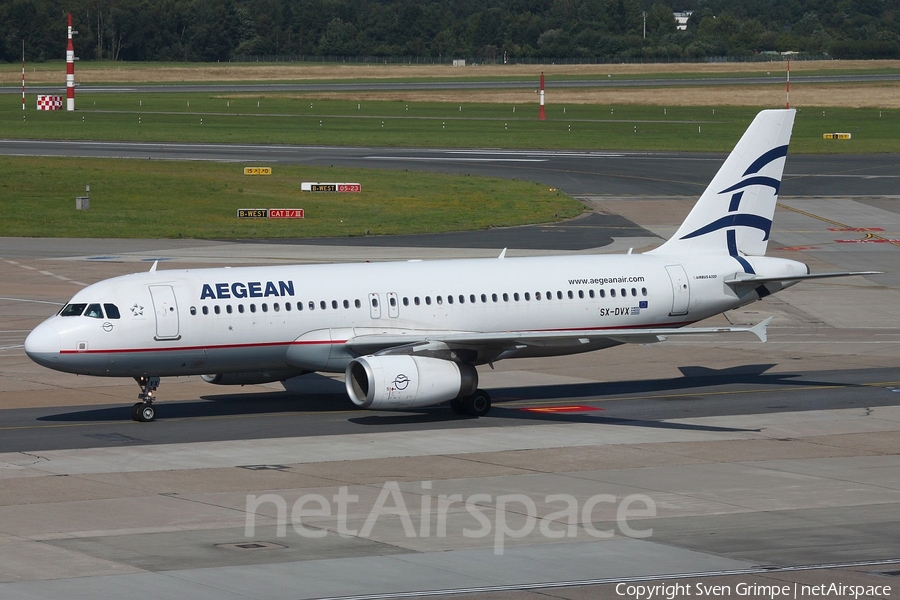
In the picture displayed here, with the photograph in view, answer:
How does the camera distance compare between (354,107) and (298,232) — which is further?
(354,107)

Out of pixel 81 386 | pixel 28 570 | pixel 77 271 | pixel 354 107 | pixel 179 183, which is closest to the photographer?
pixel 28 570

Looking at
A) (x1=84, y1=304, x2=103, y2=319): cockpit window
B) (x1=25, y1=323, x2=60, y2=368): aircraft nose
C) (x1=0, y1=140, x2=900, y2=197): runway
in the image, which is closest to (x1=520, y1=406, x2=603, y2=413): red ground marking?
(x1=84, y1=304, x2=103, y2=319): cockpit window

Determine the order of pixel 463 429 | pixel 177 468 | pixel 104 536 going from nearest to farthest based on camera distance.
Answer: pixel 104 536 → pixel 177 468 → pixel 463 429

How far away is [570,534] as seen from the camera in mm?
24594

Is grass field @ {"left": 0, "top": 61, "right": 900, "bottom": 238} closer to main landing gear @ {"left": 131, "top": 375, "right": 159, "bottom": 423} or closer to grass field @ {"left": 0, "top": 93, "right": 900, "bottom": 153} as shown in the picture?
grass field @ {"left": 0, "top": 93, "right": 900, "bottom": 153}

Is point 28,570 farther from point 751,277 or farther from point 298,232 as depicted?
point 298,232

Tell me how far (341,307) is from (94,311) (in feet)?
22.1

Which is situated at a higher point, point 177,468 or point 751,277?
point 751,277

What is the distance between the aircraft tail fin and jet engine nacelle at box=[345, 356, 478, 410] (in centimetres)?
1047

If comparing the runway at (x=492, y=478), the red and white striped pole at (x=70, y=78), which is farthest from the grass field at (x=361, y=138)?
the runway at (x=492, y=478)

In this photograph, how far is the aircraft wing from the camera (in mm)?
36219

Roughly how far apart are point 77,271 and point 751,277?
111ft

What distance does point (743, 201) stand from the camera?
43281mm

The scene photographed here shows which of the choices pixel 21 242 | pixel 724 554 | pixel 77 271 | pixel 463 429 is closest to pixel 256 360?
pixel 463 429
